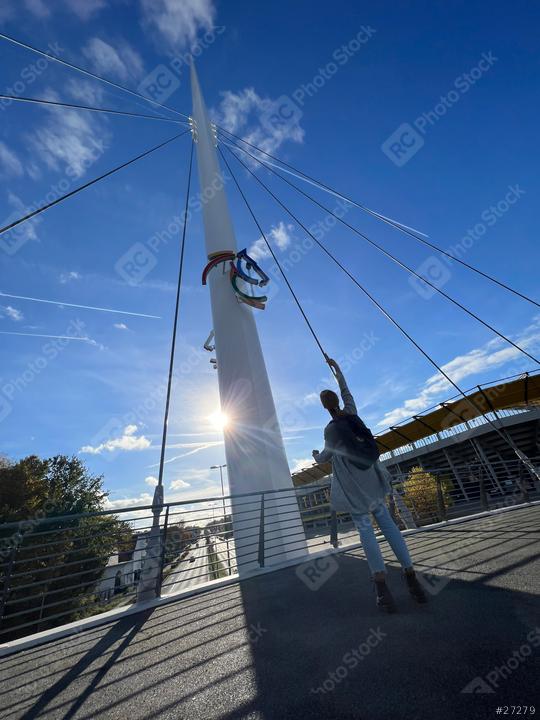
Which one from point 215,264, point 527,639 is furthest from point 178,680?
point 215,264

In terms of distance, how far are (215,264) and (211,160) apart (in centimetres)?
466

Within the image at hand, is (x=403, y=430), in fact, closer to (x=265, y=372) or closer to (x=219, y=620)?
(x=265, y=372)

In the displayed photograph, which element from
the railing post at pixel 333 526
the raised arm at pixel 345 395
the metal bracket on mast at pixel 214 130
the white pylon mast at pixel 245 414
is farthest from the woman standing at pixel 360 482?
the metal bracket on mast at pixel 214 130

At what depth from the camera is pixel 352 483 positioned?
2746 mm

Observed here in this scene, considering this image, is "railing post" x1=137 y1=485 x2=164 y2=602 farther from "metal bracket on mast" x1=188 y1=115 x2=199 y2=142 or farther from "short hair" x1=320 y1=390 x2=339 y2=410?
"metal bracket on mast" x1=188 y1=115 x2=199 y2=142

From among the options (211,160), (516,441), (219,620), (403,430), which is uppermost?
(211,160)

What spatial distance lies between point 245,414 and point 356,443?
424cm

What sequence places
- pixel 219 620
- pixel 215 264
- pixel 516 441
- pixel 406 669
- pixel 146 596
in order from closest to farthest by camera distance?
pixel 406 669
pixel 219 620
pixel 146 596
pixel 215 264
pixel 516 441

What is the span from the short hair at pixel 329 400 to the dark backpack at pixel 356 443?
0.28 metres

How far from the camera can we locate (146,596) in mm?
4090

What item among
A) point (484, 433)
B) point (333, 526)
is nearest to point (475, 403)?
point (484, 433)

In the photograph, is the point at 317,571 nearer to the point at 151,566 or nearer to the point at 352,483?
the point at 151,566

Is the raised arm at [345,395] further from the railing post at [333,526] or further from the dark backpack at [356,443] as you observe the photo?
the railing post at [333,526]

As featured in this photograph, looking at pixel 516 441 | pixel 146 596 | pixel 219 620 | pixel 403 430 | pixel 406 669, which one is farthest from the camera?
pixel 403 430
